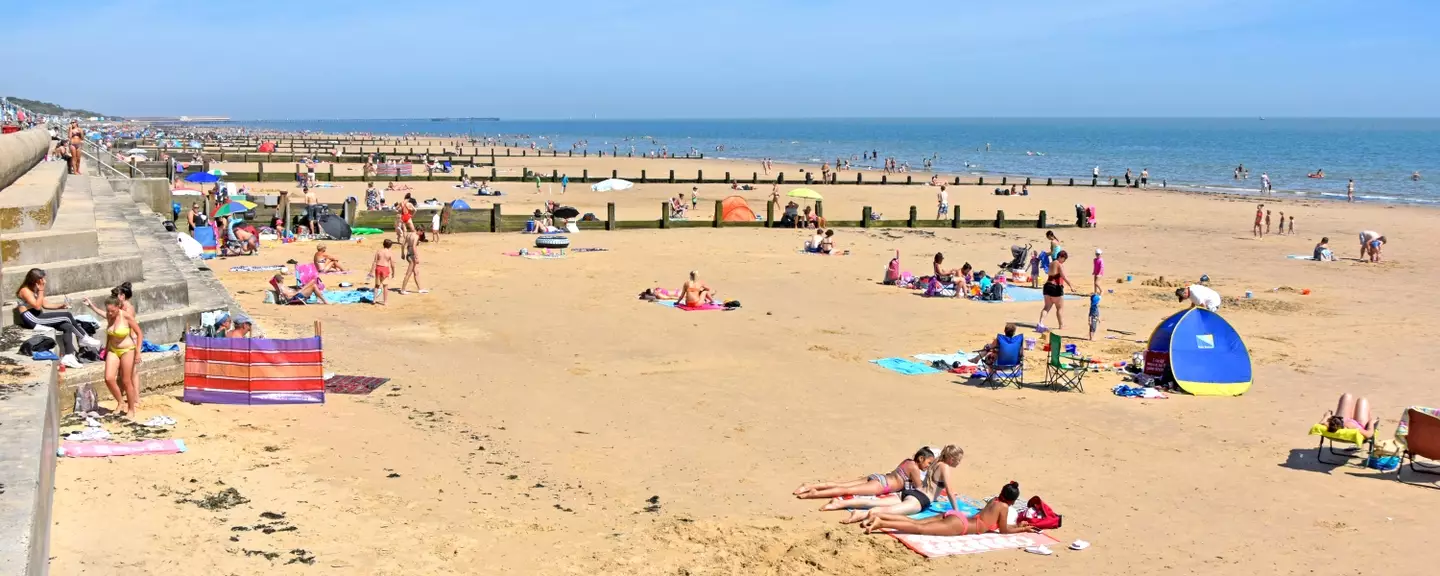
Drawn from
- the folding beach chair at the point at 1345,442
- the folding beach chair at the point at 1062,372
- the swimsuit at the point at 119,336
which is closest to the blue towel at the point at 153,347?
the swimsuit at the point at 119,336

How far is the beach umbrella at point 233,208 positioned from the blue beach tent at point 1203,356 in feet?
71.0

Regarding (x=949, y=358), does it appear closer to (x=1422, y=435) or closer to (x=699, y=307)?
(x=699, y=307)

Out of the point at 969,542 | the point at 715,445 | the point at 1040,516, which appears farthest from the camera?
the point at 715,445

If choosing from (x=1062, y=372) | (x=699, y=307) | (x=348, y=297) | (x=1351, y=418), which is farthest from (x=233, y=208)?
(x=1351, y=418)

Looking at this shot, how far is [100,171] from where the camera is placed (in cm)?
3180

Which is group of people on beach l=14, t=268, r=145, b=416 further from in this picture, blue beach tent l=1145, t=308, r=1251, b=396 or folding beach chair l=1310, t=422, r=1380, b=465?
blue beach tent l=1145, t=308, r=1251, b=396

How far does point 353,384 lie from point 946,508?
22.6ft

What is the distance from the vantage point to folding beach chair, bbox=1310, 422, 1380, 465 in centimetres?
1112

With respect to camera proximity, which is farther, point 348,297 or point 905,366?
point 348,297

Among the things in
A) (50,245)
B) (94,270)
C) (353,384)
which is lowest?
(353,384)

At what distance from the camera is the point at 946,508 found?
9523 millimetres

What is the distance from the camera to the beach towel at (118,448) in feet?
30.1

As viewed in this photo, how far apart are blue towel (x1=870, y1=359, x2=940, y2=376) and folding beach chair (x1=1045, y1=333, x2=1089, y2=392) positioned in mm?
1494

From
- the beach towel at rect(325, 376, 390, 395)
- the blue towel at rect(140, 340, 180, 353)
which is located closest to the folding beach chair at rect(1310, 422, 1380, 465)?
the beach towel at rect(325, 376, 390, 395)
